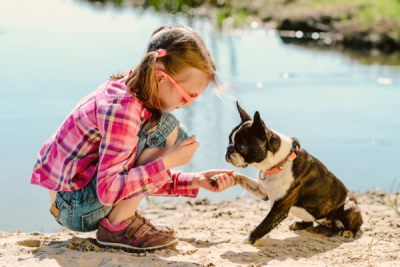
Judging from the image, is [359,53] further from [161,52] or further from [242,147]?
[161,52]

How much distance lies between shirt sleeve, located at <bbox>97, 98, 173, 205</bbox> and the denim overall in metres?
0.15

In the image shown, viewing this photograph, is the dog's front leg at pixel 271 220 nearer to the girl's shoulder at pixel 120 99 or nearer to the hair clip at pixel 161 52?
the girl's shoulder at pixel 120 99

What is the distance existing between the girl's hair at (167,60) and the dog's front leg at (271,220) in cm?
99

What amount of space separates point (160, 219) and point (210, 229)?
58 cm

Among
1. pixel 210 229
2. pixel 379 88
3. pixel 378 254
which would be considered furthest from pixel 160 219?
pixel 379 88

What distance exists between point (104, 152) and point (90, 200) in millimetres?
365

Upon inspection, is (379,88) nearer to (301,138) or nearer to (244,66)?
(244,66)

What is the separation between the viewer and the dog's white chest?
3.62 meters

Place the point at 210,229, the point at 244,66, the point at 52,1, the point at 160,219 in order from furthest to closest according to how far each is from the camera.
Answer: the point at 52,1 → the point at 244,66 → the point at 160,219 → the point at 210,229

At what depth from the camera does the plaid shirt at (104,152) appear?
9.91 feet

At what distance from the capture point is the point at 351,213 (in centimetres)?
383

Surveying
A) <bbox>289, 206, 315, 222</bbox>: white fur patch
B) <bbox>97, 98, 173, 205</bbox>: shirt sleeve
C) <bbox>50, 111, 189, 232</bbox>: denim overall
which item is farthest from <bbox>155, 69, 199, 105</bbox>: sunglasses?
<bbox>289, 206, 315, 222</bbox>: white fur patch

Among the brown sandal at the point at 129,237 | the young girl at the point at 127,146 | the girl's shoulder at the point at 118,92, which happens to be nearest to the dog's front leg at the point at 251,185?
the young girl at the point at 127,146

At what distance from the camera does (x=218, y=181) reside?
354cm
